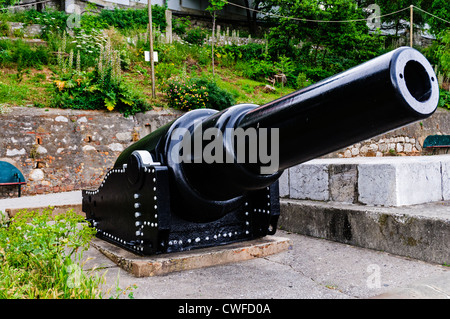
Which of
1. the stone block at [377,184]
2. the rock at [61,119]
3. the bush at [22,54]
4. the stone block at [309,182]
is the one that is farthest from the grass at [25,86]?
the stone block at [377,184]

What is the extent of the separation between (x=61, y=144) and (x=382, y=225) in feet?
21.6

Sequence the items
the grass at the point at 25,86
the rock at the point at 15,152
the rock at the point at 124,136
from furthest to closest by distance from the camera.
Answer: the rock at the point at 124,136 < the grass at the point at 25,86 < the rock at the point at 15,152

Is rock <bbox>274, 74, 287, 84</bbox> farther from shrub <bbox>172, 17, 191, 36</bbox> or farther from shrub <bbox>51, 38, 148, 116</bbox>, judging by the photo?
shrub <bbox>51, 38, 148, 116</bbox>

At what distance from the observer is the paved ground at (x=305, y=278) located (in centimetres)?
189

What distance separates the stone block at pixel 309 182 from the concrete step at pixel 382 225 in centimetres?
9

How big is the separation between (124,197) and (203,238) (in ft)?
1.95

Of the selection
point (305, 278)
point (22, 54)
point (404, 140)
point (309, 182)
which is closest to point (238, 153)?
point (305, 278)

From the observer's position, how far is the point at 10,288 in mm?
1732

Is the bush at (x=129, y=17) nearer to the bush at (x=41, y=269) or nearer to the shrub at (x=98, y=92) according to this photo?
the shrub at (x=98, y=92)

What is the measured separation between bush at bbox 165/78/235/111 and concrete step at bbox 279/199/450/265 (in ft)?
20.2

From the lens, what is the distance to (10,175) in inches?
274

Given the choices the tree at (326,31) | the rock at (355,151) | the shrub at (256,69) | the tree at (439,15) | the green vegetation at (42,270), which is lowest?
the green vegetation at (42,270)

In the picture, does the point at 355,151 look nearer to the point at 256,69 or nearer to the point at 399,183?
the point at 256,69

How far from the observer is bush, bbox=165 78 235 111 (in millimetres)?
9273
